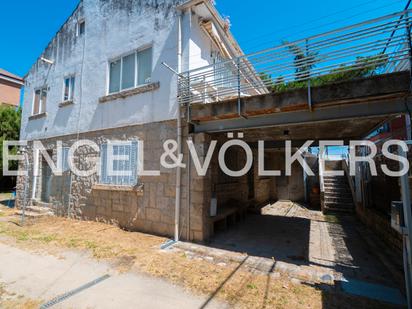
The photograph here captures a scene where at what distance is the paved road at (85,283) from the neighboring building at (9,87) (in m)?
26.3

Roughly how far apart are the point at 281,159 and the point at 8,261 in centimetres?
1327

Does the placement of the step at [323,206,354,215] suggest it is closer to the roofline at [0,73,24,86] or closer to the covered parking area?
the covered parking area

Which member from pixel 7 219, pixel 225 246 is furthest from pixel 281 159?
pixel 7 219

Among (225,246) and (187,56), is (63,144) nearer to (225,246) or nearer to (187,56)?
(187,56)

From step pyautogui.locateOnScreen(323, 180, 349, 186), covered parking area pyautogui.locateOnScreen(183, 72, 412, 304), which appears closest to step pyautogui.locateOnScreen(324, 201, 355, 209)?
covered parking area pyautogui.locateOnScreen(183, 72, 412, 304)

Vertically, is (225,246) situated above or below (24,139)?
below

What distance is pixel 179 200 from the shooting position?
6.41m

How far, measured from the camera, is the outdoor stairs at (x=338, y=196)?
10.9m

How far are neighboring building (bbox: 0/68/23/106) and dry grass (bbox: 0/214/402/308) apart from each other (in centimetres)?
2388

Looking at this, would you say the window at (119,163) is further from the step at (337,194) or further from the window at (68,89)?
the step at (337,194)

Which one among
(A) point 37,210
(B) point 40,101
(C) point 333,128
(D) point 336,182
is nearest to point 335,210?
(D) point 336,182

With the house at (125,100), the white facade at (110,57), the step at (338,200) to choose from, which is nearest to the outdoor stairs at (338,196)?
the step at (338,200)

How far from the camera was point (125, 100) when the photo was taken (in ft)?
25.4

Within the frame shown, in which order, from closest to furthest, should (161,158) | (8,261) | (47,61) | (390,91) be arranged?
1. (390,91)
2. (8,261)
3. (161,158)
4. (47,61)
